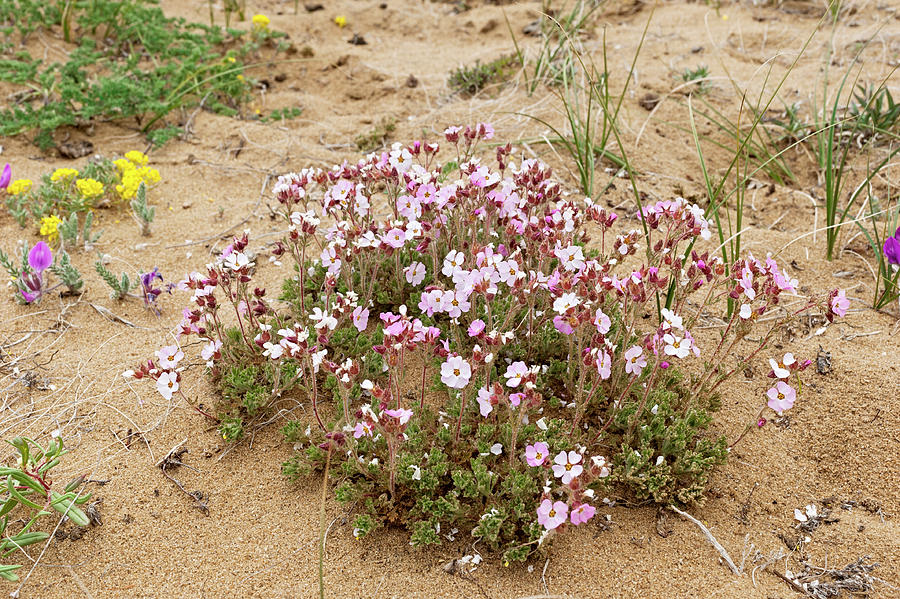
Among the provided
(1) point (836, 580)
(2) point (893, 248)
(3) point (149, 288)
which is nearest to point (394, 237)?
(3) point (149, 288)

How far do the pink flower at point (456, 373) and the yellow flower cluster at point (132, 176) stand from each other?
324 centimetres

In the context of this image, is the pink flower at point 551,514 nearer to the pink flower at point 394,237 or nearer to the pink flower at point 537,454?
the pink flower at point 537,454

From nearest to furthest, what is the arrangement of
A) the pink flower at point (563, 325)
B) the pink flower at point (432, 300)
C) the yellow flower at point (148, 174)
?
the pink flower at point (563, 325) < the pink flower at point (432, 300) < the yellow flower at point (148, 174)

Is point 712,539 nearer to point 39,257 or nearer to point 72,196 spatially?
point 39,257

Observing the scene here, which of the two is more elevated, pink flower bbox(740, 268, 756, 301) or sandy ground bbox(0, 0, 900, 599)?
pink flower bbox(740, 268, 756, 301)

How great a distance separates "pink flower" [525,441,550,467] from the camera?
2839 mm

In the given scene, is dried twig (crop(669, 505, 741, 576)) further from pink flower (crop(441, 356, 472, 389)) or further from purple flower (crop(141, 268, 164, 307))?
purple flower (crop(141, 268, 164, 307))

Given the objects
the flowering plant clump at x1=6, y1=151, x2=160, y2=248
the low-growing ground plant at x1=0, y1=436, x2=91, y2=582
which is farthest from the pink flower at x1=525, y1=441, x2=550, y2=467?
the flowering plant clump at x1=6, y1=151, x2=160, y2=248

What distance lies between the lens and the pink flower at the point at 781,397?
9.95 ft

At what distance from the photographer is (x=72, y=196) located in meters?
5.12

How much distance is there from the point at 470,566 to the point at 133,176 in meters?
3.87

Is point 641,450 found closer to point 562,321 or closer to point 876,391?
point 562,321

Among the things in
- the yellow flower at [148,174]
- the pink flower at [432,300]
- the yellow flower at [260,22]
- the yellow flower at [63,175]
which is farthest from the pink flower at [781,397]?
the yellow flower at [260,22]

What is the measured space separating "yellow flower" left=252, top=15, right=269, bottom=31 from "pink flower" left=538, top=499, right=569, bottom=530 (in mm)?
6351
